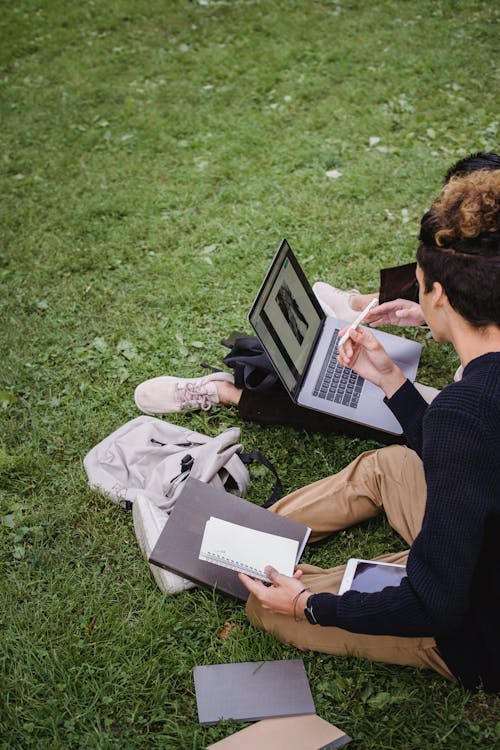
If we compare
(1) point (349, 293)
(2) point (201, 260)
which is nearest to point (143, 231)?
(2) point (201, 260)

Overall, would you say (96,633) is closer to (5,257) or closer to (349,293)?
(349,293)

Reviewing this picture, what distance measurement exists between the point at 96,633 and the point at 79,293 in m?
2.73

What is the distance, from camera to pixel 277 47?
7.73 metres

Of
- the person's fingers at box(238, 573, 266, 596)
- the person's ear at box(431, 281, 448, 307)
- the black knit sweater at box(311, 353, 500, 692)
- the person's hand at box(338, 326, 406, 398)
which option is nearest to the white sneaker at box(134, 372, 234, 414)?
the person's hand at box(338, 326, 406, 398)

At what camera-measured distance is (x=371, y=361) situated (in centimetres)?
289

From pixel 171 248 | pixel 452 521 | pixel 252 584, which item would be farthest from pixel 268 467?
pixel 171 248

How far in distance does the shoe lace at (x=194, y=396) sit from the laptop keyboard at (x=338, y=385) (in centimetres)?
74

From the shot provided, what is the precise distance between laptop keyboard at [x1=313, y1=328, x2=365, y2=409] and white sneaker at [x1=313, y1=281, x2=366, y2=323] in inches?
23.1

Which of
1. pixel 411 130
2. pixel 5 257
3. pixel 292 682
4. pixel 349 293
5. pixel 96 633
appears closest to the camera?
pixel 292 682

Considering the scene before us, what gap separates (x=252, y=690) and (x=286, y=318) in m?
1.73

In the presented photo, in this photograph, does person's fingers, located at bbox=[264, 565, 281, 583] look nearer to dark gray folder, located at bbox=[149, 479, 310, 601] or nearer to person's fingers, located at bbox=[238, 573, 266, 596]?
person's fingers, located at bbox=[238, 573, 266, 596]

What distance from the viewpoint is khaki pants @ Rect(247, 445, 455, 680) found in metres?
2.54

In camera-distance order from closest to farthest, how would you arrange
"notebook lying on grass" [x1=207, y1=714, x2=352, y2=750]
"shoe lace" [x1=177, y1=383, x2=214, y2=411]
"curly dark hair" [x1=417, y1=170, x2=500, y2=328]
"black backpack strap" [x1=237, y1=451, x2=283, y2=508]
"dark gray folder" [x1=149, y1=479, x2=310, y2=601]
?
"curly dark hair" [x1=417, y1=170, x2=500, y2=328] → "notebook lying on grass" [x1=207, y1=714, x2=352, y2=750] → "dark gray folder" [x1=149, y1=479, x2=310, y2=601] → "black backpack strap" [x1=237, y1=451, x2=283, y2=508] → "shoe lace" [x1=177, y1=383, x2=214, y2=411]

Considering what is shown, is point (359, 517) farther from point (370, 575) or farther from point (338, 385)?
point (338, 385)
